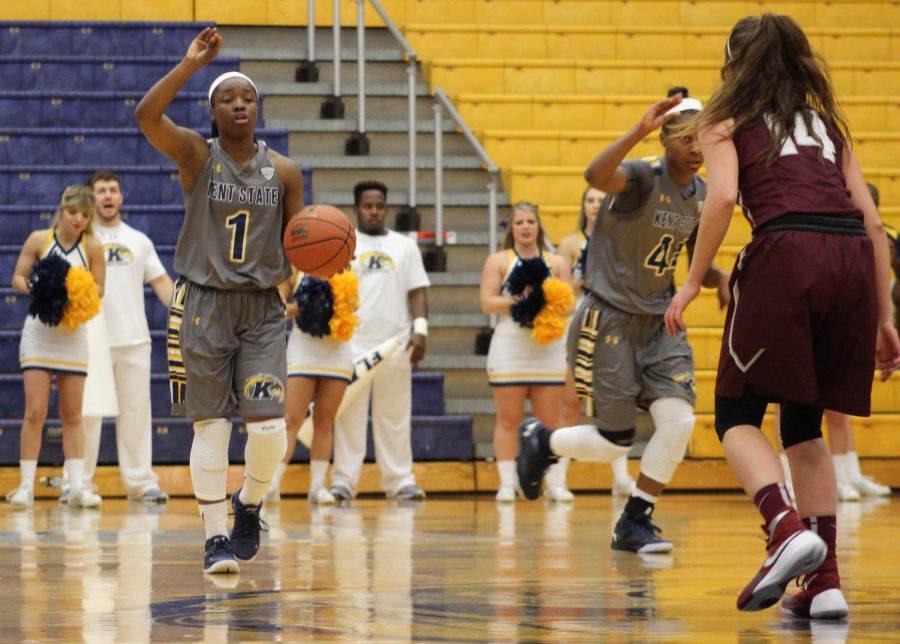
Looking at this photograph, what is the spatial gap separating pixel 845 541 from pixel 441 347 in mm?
6131

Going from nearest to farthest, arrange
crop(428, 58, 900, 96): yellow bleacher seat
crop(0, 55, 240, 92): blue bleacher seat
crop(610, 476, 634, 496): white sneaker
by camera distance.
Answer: crop(610, 476, 634, 496): white sneaker
crop(0, 55, 240, 92): blue bleacher seat
crop(428, 58, 900, 96): yellow bleacher seat

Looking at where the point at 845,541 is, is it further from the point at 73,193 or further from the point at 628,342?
the point at 73,193

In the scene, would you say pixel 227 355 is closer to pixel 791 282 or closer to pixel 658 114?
pixel 658 114

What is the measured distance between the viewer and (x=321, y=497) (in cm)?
1119

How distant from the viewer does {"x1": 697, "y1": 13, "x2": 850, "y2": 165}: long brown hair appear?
5145 millimetres

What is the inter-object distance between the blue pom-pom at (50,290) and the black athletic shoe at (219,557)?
4.72 m

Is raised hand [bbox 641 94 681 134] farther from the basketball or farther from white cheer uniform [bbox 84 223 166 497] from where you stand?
white cheer uniform [bbox 84 223 166 497]

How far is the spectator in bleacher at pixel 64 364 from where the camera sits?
36.3ft

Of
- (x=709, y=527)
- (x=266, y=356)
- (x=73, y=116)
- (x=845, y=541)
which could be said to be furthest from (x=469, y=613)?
(x=73, y=116)

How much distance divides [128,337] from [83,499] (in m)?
1.34

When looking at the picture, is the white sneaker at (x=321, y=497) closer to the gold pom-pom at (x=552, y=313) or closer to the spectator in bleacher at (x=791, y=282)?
the gold pom-pom at (x=552, y=313)

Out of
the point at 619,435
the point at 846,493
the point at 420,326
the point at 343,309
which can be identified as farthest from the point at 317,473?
the point at 619,435

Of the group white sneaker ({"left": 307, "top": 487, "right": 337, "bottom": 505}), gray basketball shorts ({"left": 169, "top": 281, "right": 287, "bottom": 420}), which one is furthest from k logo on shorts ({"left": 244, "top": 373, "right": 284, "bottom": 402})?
white sneaker ({"left": 307, "top": 487, "right": 337, "bottom": 505})

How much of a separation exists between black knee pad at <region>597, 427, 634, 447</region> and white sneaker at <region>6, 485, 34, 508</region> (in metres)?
4.92
